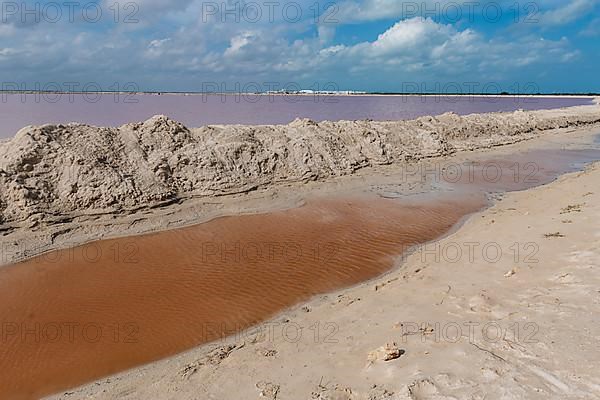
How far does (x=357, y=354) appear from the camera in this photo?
4344mm

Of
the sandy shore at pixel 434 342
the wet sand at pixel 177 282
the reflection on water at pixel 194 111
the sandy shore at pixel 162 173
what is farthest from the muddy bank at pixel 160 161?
the reflection on water at pixel 194 111

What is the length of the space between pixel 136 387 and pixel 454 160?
678 inches

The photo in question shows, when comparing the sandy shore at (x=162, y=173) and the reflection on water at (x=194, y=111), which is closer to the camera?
the sandy shore at (x=162, y=173)

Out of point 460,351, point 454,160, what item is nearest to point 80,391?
point 460,351

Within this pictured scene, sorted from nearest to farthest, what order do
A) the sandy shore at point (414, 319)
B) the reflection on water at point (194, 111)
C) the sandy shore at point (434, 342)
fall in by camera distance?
1. the sandy shore at point (434, 342)
2. the sandy shore at point (414, 319)
3. the reflection on water at point (194, 111)

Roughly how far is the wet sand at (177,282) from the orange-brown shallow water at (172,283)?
2 centimetres

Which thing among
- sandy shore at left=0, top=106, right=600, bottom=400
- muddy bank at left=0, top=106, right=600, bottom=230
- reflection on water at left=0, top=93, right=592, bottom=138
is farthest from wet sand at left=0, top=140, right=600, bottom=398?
reflection on water at left=0, top=93, right=592, bottom=138

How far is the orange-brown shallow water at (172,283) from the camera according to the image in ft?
17.7

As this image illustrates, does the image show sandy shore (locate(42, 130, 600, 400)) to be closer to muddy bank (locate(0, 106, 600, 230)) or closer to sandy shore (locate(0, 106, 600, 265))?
sandy shore (locate(0, 106, 600, 265))

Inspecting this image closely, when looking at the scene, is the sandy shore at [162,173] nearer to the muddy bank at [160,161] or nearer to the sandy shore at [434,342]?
the muddy bank at [160,161]

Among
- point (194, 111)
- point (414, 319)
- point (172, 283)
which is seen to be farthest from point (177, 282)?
point (194, 111)

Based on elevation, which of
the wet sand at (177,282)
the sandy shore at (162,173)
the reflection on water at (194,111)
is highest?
the reflection on water at (194,111)

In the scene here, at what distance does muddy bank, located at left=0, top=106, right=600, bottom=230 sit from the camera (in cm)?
949

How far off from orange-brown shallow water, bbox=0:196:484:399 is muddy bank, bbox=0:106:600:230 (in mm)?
1615
